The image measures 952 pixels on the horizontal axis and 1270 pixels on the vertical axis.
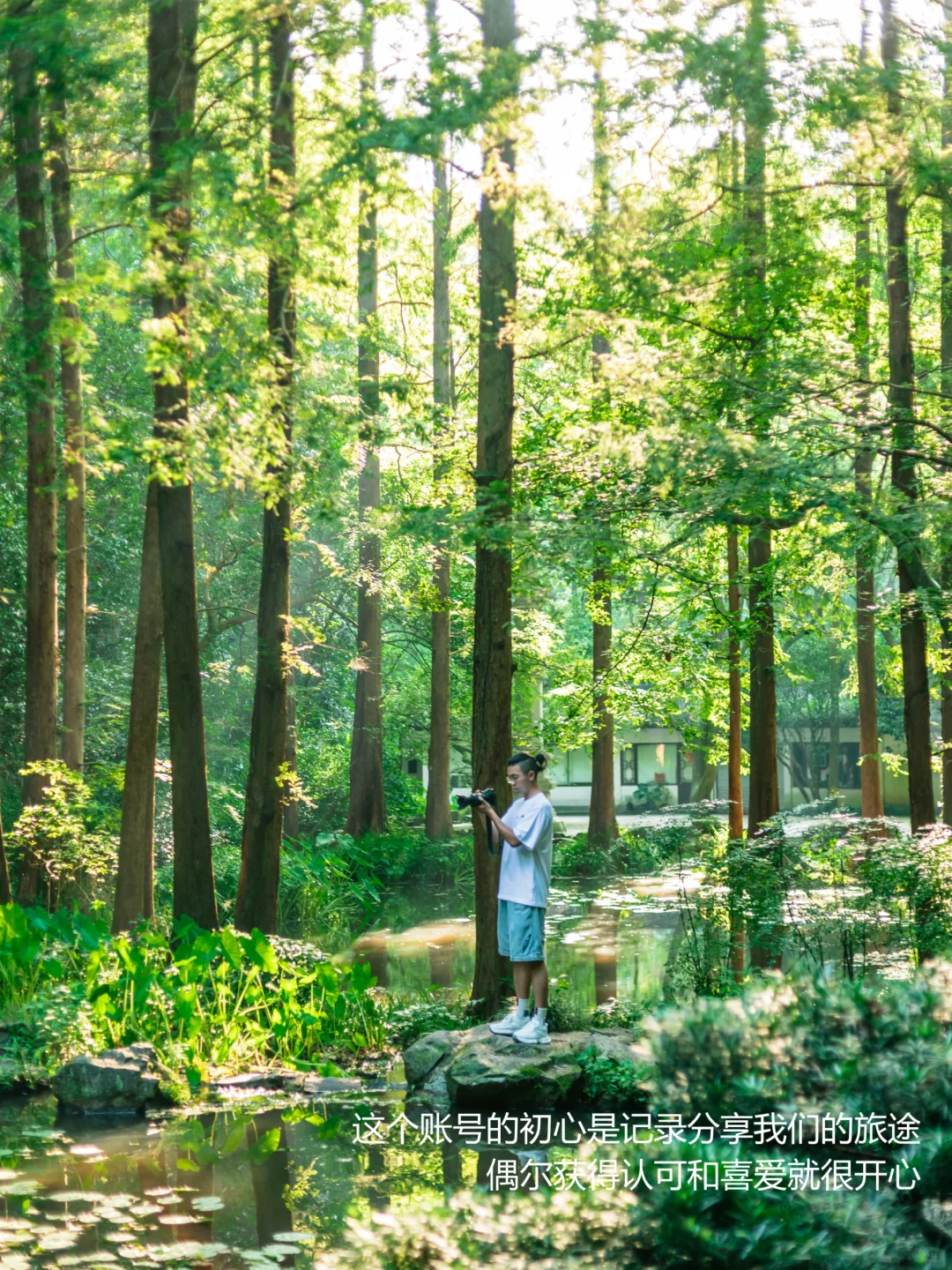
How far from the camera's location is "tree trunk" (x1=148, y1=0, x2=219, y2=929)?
8.96 meters

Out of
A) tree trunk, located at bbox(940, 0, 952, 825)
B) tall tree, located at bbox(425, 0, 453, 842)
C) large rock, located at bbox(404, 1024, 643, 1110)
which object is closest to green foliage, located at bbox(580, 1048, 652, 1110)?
large rock, located at bbox(404, 1024, 643, 1110)

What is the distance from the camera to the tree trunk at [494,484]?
898cm

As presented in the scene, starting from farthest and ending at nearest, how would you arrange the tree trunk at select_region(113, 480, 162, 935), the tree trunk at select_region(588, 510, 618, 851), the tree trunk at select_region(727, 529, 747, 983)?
1. the tree trunk at select_region(588, 510, 618, 851)
2. the tree trunk at select_region(113, 480, 162, 935)
3. the tree trunk at select_region(727, 529, 747, 983)

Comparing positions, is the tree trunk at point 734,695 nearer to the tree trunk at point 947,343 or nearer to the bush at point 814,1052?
the tree trunk at point 947,343

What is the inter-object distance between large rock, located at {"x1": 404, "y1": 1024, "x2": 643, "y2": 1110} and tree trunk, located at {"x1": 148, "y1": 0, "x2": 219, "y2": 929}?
2733 millimetres

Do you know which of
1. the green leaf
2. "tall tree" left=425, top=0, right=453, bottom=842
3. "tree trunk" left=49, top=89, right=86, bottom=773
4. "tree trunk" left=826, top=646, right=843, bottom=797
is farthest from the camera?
"tree trunk" left=826, top=646, right=843, bottom=797

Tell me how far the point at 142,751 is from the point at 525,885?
5583mm

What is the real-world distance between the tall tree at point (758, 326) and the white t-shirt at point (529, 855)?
124 inches

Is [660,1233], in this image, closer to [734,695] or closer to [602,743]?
[734,695]

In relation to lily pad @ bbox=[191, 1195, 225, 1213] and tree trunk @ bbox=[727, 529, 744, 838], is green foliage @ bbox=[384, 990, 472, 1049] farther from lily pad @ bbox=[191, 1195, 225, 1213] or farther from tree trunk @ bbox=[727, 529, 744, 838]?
tree trunk @ bbox=[727, 529, 744, 838]

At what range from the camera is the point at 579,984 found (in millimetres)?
12352

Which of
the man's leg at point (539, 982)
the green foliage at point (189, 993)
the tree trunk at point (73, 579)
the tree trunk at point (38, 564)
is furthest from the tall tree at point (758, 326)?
the tree trunk at point (73, 579)

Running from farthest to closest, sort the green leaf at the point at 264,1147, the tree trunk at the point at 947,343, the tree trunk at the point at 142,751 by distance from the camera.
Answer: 1. the tree trunk at the point at 142,751
2. the tree trunk at the point at 947,343
3. the green leaf at the point at 264,1147

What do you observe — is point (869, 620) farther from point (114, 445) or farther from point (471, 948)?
point (114, 445)
